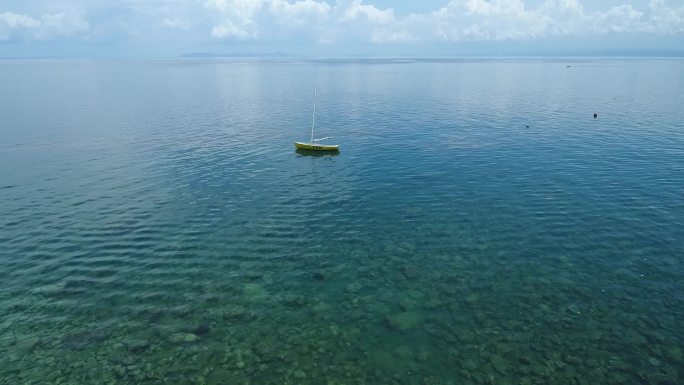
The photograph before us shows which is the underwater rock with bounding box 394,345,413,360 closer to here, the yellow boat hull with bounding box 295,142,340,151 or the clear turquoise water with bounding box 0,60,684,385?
the clear turquoise water with bounding box 0,60,684,385

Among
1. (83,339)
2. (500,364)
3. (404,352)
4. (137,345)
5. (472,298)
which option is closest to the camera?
(500,364)

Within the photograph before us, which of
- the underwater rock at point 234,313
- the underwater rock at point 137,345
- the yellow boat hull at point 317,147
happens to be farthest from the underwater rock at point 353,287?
the yellow boat hull at point 317,147

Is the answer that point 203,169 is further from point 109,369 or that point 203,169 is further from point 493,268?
point 493,268

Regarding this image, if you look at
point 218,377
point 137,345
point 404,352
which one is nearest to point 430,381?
point 404,352

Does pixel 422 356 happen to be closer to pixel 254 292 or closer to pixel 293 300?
pixel 293 300

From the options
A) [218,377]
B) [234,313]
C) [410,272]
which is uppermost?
[410,272]

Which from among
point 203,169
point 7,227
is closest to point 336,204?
point 203,169
